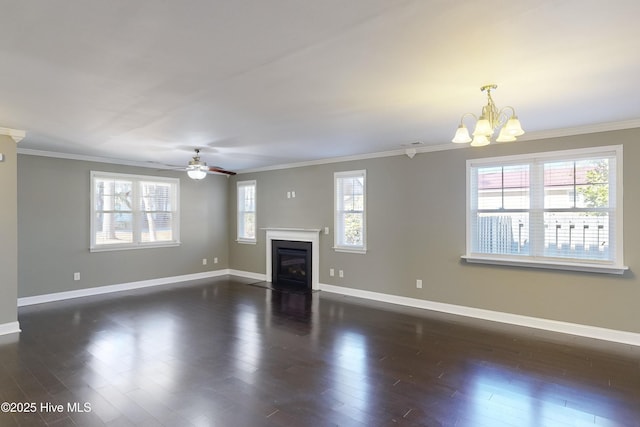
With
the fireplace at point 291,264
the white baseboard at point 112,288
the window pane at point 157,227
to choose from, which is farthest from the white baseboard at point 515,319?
the window pane at point 157,227

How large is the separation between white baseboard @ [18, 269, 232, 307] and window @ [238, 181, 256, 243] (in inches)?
42.8

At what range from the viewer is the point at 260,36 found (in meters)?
2.07

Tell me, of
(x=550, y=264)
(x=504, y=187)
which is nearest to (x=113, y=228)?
(x=504, y=187)

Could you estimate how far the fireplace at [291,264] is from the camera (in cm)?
700

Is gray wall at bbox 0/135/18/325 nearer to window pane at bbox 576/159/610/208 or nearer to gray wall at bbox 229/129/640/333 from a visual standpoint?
gray wall at bbox 229/129/640/333

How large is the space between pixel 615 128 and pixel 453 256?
8.03 ft

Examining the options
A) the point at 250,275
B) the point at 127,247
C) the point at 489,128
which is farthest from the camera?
the point at 250,275

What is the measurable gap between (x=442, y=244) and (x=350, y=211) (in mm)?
1799

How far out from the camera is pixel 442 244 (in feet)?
17.3

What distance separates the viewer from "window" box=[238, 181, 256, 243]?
8.15 metres

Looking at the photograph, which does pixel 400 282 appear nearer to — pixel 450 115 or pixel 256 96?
pixel 450 115

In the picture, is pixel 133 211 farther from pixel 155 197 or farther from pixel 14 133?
pixel 14 133

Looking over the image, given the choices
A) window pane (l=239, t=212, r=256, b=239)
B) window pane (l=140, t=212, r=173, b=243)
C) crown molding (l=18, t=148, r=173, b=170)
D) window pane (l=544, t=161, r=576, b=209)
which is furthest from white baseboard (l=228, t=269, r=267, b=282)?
window pane (l=544, t=161, r=576, b=209)

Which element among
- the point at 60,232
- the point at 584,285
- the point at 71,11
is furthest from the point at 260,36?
the point at 60,232
